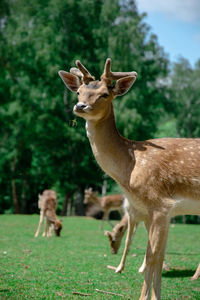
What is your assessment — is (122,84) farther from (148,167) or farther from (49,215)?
(49,215)

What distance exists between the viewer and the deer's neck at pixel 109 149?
4875 millimetres

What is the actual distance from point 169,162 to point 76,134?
19.9m

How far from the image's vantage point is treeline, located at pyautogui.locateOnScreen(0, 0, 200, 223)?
2450cm

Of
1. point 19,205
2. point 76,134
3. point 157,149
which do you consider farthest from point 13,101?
point 157,149

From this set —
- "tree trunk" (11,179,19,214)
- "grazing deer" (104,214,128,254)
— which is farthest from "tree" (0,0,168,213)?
"grazing deer" (104,214,128,254)

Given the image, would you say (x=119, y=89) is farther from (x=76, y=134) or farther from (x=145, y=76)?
(x=145, y=76)

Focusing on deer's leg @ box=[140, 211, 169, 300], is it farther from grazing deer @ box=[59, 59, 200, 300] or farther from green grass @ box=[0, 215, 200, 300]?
green grass @ box=[0, 215, 200, 300]

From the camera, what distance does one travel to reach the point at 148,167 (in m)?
4.70

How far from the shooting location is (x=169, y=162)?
4781 millimetres

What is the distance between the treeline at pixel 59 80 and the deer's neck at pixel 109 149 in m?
17.1

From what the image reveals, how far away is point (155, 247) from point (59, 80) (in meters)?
21.0

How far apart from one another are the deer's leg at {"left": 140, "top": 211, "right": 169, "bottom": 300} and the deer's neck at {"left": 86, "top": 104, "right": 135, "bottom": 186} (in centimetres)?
69

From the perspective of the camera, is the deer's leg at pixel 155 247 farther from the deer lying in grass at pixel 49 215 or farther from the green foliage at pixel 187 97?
the green foliage at pixel 187 97

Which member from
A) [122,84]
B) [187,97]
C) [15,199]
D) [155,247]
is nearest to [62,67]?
[15,199]
